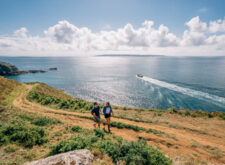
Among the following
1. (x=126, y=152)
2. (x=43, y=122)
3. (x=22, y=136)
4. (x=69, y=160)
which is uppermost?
(x=69, y=160)

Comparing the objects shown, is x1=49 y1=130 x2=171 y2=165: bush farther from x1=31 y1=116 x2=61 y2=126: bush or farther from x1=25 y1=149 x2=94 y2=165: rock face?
x1=31 y1=116 x2=61 y2=126: bush

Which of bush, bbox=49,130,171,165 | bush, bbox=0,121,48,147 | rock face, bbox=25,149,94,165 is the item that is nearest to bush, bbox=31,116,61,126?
bush, bbox=0,121,48,147

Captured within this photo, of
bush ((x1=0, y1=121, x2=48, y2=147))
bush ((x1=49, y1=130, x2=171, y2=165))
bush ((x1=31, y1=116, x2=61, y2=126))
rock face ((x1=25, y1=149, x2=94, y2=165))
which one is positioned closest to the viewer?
rock face ((x1=25, y1=149, x2=94, y2=165))

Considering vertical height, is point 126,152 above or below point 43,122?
above

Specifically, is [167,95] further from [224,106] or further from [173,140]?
[173,140]

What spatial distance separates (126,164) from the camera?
5.46 metres

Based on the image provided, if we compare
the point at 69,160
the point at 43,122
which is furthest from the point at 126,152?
the point at 43,122

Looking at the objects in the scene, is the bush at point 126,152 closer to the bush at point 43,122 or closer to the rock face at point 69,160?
the rock face at point 69,160

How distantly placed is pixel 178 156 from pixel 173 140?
2300mm

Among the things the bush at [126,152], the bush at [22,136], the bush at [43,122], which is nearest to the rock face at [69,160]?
the bush at [126,152]

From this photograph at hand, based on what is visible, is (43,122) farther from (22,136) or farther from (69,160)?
(69,160)

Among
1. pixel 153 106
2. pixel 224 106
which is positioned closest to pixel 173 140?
pixel 153 106

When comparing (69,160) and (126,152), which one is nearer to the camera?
(69,160)

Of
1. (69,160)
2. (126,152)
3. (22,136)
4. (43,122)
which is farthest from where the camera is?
(43,122)
